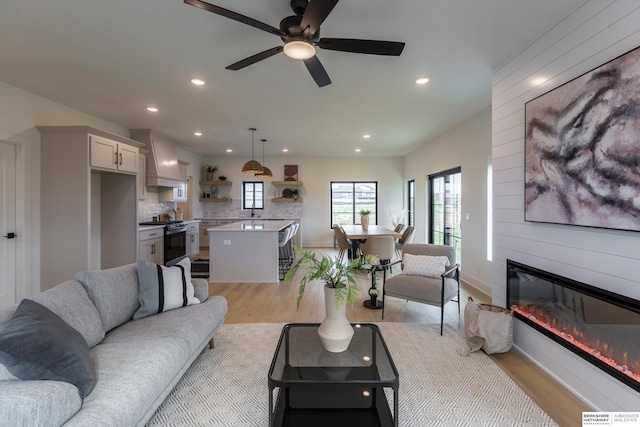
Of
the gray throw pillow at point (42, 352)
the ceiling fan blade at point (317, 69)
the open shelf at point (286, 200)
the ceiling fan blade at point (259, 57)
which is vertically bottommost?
the gray throw pillow at point (42, 352)

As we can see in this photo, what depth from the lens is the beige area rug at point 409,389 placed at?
1.77 m

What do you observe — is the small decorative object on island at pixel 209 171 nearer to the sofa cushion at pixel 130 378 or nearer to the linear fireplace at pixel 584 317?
the sofa cushion at pixel 130 378

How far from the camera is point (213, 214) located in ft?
27.7

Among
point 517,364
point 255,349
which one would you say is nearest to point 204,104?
point 255,349

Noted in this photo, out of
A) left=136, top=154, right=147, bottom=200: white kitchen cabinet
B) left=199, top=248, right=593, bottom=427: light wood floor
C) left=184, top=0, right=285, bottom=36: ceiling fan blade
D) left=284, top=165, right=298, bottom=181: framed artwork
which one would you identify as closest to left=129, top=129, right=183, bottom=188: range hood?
left=136, top=154, right=147, bottom=200: white kitchen cabinet

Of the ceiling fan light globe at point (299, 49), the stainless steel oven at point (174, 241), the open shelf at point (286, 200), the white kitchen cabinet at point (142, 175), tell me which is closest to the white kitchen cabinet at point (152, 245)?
the stainless steel oven at point (174, 241)

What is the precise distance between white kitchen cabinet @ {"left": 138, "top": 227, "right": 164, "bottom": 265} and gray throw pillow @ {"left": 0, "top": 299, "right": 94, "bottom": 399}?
371cm

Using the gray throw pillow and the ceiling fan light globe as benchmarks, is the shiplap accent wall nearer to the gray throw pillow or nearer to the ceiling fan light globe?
the ceiling fan light globe

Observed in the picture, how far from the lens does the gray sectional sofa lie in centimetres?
114

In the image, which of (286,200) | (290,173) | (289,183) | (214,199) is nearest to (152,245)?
(214,199)

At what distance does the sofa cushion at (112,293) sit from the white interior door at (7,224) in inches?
93.7

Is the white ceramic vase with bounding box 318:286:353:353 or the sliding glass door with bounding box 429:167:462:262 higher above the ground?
the sliding glass door with bounding box 429:167:462:262

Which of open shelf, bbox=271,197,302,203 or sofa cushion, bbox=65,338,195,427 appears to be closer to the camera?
sofa cushion, bbox=65,338,195,427

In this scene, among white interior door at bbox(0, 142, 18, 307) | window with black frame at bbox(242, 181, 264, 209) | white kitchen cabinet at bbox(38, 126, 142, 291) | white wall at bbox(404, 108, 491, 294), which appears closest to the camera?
white interior door at bbox(0, 142, 18, 307)
